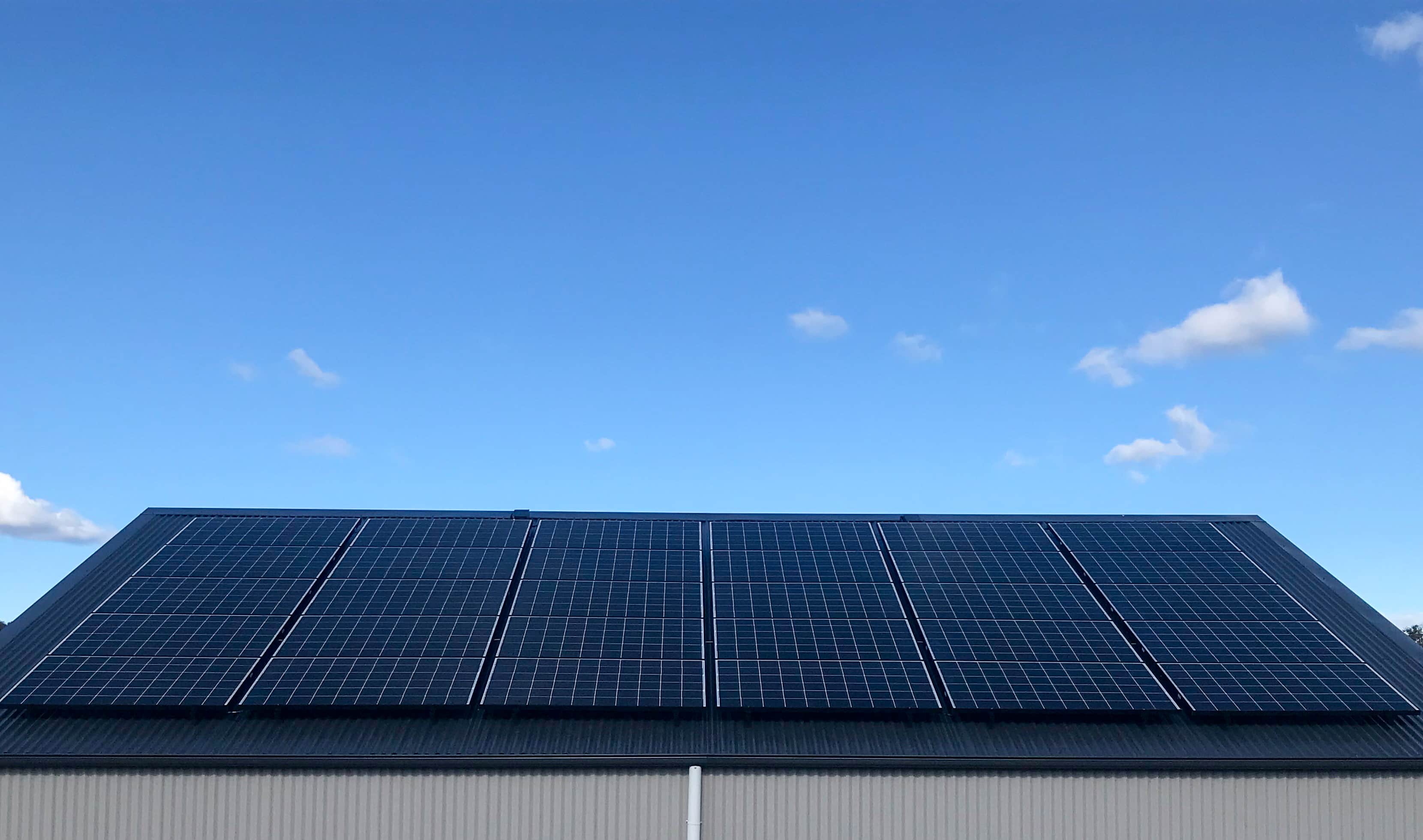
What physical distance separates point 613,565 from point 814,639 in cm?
685

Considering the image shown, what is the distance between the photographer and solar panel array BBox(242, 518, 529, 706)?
21672 mm

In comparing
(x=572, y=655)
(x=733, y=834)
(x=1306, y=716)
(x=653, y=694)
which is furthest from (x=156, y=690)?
(x=1306, y=716)

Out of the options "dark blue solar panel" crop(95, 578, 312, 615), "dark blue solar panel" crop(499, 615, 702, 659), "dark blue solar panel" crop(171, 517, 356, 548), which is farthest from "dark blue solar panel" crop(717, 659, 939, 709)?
"dark blue solar panel" crop(171, 517, 356, 548)

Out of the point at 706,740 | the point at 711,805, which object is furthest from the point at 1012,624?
the point at 711,805

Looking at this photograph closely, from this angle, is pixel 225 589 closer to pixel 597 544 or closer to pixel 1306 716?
pixel 597 544

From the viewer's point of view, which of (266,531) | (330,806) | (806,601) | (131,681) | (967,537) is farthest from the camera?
(967,537)

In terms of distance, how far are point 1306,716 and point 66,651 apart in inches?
1033

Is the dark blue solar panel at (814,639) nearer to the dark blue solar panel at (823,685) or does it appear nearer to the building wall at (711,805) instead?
the dark blue solar panel at (823,685)

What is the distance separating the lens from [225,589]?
2681 centimetres

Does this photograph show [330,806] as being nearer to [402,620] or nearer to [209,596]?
[402,620]

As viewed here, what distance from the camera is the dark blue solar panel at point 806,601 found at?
84.5ft

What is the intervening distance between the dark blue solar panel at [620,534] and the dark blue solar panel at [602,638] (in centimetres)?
→ 522

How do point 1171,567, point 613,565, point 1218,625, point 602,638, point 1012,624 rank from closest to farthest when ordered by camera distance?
point 602,638 < point 1012,624 < point 1218,625 < point 613,565 < point 1171,567

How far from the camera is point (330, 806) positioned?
1966cm
